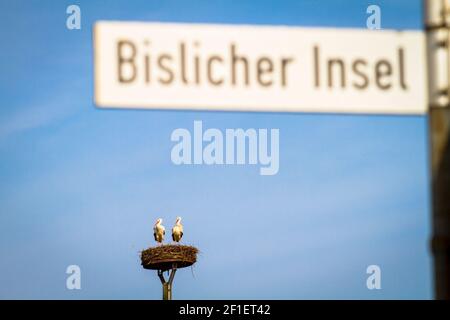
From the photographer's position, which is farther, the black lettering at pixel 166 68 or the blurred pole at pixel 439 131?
the black lettering at pixel 166 68

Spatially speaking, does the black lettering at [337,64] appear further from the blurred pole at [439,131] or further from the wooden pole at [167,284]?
the wooden pole at [167,284]

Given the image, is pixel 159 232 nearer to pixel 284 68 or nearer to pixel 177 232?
pixel 177 232

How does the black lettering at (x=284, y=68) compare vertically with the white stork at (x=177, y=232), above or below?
below

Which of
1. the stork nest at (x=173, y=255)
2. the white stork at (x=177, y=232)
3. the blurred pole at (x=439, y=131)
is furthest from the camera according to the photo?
the white stork at (x=177, y=232)

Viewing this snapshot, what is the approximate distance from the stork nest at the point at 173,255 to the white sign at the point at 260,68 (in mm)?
20215

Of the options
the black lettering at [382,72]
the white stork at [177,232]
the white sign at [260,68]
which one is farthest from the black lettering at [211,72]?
the white stork at [177,232]

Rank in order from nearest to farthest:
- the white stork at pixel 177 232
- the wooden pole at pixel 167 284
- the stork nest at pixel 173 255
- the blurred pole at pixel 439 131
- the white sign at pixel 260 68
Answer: the blurred pole at pixel 439 131
the white sign at pixel 260 68
the stork nest at pixel 173 255
the wooden pole at pixel 167 284
the white stork at pixel 177 232

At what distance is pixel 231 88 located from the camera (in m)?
3.14

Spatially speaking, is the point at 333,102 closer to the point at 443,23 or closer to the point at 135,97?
the point at 443,23

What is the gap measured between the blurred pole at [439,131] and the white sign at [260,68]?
0.23 ft

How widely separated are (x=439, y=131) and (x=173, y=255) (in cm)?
2074

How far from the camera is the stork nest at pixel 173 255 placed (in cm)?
2338

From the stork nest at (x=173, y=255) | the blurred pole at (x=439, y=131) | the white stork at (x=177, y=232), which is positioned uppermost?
the white stork at (x=177, y=232)

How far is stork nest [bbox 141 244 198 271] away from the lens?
2338 cm
